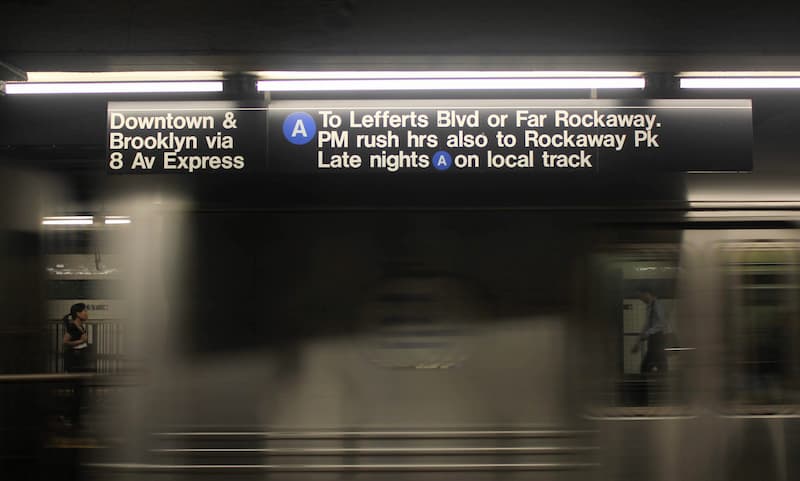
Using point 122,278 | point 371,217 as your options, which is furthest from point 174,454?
point 371,217

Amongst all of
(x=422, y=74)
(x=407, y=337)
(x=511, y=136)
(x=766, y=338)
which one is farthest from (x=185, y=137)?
(x=766, y=338)

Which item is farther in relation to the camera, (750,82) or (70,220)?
(750,82)

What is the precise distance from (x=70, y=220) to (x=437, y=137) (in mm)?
→ 2140

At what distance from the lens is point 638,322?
12.7 feet

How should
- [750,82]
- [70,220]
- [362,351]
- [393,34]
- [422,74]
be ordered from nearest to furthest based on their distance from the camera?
[362,351], [70,220], [422,74], [750,82], [393,34]

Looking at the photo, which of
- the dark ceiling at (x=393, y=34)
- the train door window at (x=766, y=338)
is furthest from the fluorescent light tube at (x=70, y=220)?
the train door window at (x=766, y=338)

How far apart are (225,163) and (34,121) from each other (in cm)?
212

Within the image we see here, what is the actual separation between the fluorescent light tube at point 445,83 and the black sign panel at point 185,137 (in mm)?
276

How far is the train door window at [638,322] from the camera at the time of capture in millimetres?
3854

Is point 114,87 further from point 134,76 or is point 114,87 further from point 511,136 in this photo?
point 511,136

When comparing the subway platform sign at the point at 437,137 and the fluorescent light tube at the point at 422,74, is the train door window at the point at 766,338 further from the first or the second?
the fluorescent light tube at the point at 422,74

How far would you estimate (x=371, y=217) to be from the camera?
380 centimetres

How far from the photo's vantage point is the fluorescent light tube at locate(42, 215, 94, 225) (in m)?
3.84

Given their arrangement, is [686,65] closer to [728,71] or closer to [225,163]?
[728,71]
